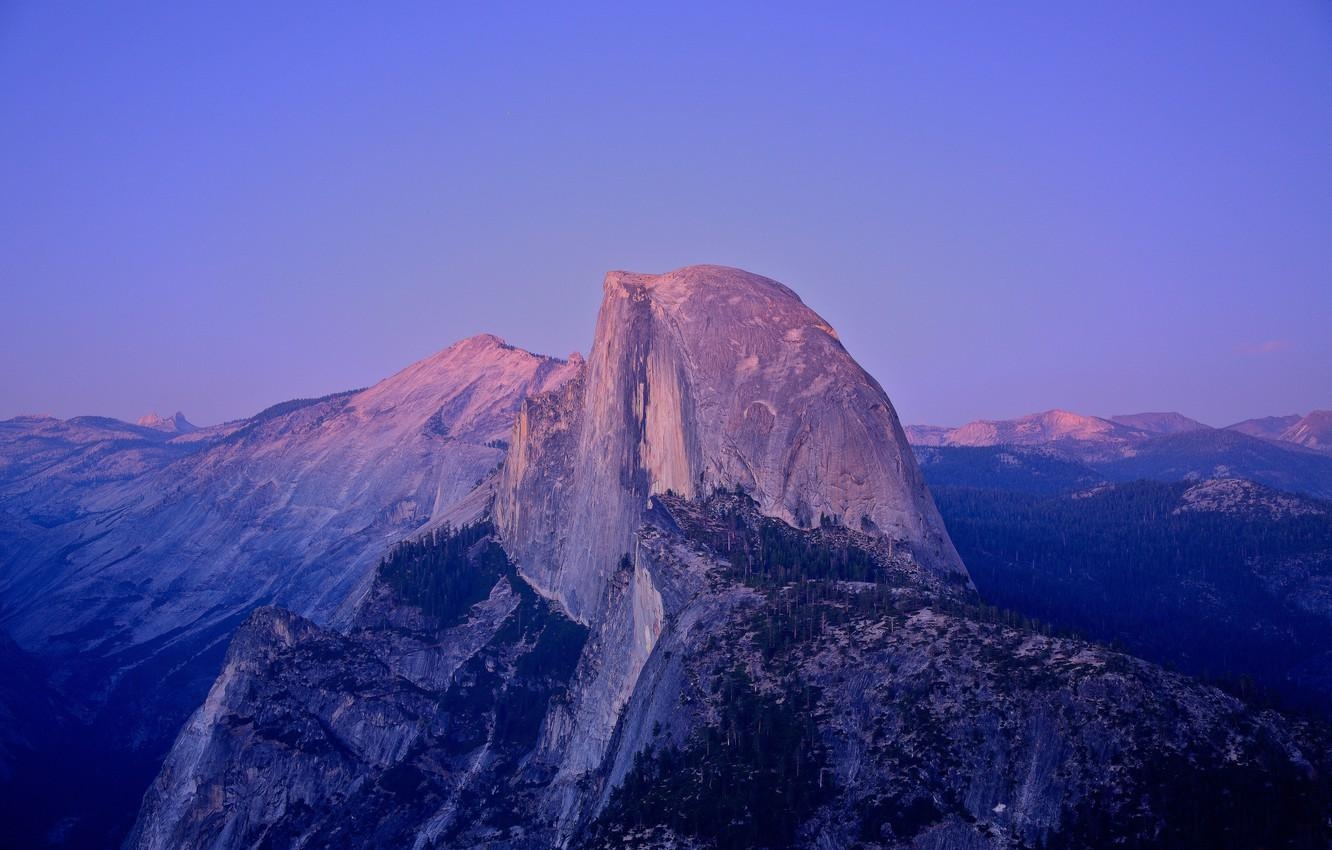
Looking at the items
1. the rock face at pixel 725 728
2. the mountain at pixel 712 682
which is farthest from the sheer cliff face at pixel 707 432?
the rock face at pixel 725 728

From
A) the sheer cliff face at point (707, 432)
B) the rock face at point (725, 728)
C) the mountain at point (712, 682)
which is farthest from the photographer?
the sheer cliff face at point (707, 432)

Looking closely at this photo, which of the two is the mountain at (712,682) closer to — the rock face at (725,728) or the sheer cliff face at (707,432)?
the rock face at (725,728)

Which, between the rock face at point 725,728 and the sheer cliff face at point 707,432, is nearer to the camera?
the rock face at point 725,728

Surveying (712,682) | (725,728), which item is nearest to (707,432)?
(712,682)

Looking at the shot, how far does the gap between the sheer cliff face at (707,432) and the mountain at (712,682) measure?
0.44 meters

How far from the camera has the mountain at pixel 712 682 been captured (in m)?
85.1

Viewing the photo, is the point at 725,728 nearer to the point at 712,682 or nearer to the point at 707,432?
the point at 712,682

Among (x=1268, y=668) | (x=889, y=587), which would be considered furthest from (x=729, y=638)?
(x=1268, y=668)

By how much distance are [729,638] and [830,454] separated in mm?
40453

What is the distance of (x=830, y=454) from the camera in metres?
149

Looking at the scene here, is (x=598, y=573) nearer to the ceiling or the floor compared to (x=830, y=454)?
nearer to the floor

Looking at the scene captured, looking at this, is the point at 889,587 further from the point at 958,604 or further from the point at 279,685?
the point at 279,685

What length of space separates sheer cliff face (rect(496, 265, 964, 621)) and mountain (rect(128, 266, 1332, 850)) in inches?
17.3

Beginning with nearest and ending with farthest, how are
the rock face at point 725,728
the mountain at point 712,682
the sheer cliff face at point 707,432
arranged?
the rock face at point 725,728 → the mountain at point 712,682 → the sheer cliff face at point 707,432
